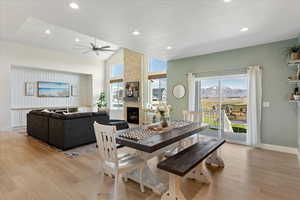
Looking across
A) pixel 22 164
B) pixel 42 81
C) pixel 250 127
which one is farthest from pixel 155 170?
pixel 42 81

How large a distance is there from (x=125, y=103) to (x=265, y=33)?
5815mm

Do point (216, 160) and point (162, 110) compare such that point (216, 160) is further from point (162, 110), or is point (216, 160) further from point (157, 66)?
point (157, 66)

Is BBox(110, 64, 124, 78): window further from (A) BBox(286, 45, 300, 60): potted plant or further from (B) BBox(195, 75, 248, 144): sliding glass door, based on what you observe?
(A) BBox(286, 45, 300, 60): potted plant

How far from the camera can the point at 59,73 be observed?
24.6 feet

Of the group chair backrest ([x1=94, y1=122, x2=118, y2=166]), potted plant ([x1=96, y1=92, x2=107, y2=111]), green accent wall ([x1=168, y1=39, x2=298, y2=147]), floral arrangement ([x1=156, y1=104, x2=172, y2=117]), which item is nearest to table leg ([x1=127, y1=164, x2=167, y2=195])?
chair backrest ([x1=94, y1=122, x2=118, y2=166])

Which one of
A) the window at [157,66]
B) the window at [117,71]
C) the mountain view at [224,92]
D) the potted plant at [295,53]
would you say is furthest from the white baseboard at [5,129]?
the potted plant at [295,53]

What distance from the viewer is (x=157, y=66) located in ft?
21.6

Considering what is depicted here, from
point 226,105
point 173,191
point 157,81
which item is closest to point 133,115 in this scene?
point 157,81

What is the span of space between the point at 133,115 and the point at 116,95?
2.31 meters

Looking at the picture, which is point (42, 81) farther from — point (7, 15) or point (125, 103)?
point (7, 15)

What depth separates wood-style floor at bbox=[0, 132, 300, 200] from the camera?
1.96 m

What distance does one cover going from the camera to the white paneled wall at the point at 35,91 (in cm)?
615

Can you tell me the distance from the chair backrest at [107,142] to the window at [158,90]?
4.61 metres

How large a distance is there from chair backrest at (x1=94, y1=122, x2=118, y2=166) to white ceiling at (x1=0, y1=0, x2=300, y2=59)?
194cm
